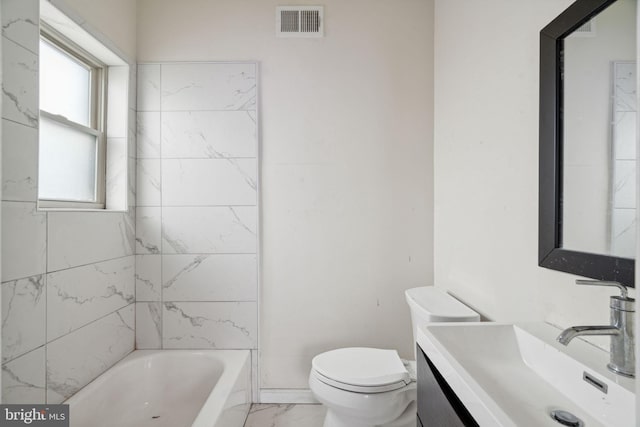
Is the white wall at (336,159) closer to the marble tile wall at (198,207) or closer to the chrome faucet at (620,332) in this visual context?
the marble tile wall at (198,207)

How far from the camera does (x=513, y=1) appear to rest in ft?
3.85

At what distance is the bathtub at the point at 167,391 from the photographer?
4.75 feet

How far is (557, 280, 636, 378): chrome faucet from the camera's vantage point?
0.69 m

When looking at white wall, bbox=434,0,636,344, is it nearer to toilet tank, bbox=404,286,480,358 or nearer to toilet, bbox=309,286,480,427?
toilet tank, bbox=404,286,480,358

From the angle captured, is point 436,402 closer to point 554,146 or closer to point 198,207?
point 554,146

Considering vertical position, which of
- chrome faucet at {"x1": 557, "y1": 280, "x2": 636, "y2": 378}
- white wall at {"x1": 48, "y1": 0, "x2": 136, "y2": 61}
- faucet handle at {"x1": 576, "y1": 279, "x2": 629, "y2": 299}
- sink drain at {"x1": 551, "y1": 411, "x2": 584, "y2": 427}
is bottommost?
sink drain at {"x1": 551, "y1": 411, "x2": 584, "y2": 427}

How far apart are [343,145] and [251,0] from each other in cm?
103

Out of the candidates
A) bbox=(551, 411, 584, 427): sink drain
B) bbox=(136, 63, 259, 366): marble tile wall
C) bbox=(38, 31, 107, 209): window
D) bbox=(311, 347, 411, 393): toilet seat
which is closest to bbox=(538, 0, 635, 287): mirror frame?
bbox=(551, 411, 584, 427): sink drain

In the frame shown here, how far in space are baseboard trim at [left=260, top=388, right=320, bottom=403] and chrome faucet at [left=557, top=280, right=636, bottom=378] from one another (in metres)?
1.59

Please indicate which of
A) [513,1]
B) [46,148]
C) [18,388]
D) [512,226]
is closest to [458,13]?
[513,1]

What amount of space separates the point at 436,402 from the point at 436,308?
23.6 inches

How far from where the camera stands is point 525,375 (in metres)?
0.87

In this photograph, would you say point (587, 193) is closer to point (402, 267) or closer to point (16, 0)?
point (402, 267)

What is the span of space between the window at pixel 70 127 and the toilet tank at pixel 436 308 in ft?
5.66
